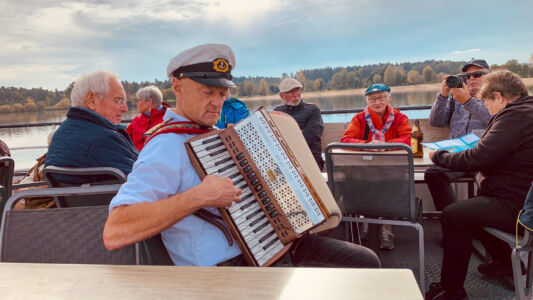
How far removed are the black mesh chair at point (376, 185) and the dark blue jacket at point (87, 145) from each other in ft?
3.81

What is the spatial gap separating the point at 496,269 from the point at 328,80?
11.0ft

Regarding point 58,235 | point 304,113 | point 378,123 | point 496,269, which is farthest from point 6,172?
point 496,269

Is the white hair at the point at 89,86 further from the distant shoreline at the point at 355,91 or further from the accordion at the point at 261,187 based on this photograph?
Result: the distant shoreline at the point at 355,91

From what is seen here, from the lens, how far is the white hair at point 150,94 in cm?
435

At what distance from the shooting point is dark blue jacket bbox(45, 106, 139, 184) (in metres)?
1.83

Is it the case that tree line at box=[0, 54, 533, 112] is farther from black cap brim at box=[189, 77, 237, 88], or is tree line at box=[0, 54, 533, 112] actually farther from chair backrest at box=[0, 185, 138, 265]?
chair backrest at box=[0, 185, 138, 265]

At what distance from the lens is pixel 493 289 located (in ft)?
7.34

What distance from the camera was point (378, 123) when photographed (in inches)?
126

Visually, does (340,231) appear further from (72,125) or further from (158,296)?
(158,296)

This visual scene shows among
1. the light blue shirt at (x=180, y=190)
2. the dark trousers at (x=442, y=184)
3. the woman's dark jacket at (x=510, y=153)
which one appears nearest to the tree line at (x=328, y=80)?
the woman's dark jacket at (x=510, y=153)

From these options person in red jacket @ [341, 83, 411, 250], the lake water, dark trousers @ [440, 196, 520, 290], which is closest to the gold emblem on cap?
dark trousers @ [440, 196, 520, 290]

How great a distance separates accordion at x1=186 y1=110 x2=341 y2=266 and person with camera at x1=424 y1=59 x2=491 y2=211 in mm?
2048

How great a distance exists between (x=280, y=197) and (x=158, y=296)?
22.7 inches

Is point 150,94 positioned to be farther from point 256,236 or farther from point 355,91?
point 256,236
